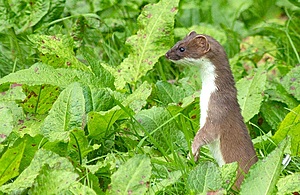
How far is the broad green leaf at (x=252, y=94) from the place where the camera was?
4336 millimetres

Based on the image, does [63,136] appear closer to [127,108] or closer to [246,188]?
[127,108]

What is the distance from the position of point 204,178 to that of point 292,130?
0.83 meters

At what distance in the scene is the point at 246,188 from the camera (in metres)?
3.14

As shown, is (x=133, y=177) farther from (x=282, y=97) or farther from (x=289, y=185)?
(x=282, y=97)

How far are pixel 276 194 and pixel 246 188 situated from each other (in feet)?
0.41

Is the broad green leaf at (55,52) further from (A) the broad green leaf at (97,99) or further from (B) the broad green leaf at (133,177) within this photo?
(B) the broad green leaf at (133,177)

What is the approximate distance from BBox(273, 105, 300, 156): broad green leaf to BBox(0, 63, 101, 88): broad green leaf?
1.06 m

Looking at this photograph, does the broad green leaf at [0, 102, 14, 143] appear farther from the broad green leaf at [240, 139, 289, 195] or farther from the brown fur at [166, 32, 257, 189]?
the broad green leaf at [240, 139, 289, 195]

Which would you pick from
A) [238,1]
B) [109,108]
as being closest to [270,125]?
[109,108]

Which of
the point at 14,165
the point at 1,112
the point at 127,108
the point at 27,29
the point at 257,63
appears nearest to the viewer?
the point at 14,165

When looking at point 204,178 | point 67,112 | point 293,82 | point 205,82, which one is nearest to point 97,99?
point 67,112

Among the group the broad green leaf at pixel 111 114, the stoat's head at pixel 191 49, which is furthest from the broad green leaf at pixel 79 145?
the stoat's head at pixel 191 49

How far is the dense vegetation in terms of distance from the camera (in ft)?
10.6

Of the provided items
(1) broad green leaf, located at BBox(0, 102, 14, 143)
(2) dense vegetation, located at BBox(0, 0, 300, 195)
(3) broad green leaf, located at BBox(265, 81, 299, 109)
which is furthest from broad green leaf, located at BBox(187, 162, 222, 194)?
(3) broad green leaf, located at BBox(265, 81, 299, 109)
